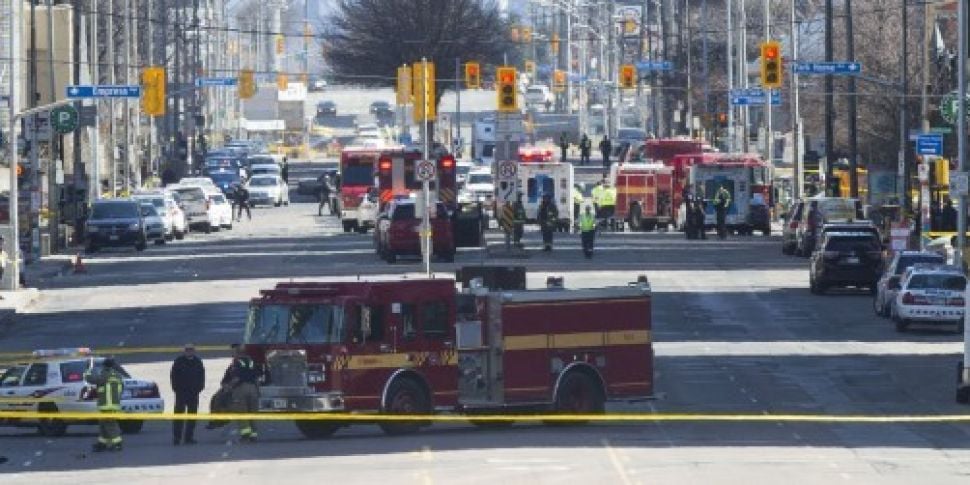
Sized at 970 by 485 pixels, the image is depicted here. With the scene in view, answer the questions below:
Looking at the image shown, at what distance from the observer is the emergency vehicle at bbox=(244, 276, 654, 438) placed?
36.9m

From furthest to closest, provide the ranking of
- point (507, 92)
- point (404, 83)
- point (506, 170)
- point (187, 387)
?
point (404, 83) < point (507, 92) < point (506, 170) < point (187, 387)

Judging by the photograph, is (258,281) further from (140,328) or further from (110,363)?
(110,363)

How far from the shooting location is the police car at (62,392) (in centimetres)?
3925

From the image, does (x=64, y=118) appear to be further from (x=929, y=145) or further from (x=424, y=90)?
(x=929, y=145)

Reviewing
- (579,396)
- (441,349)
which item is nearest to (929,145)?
(579,396)

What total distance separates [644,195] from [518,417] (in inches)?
2244

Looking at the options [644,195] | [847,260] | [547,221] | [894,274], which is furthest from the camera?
[644,195]

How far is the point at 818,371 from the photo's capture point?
46.6 meters

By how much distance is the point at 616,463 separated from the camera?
33.5 meters

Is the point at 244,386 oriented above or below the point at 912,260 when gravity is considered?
below

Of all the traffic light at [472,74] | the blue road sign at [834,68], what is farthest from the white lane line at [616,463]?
the traffic light at [472,74]

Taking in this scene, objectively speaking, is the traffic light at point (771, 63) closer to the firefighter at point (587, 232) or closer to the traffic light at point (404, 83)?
the firefighter at point (587, 232)

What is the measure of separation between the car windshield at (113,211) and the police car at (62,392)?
4168 centimetres

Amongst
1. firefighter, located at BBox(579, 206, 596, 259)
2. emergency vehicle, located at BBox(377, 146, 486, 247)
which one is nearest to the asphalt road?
firefighter, located at BBox(579, 206, 596, 259)
